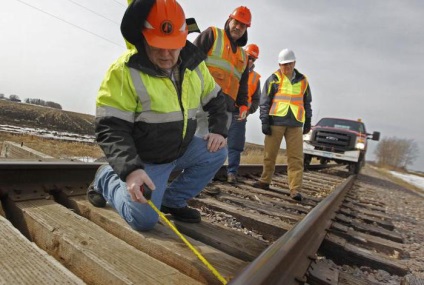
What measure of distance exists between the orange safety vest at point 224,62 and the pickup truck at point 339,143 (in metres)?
7.43

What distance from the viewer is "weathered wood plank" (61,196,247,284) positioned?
1.71 metres

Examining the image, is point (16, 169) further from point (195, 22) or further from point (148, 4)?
point (195, 22)

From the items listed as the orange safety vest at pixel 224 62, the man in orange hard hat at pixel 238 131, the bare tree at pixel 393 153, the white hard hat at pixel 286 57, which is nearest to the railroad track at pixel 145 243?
the orange safety vest at pixel 224 62

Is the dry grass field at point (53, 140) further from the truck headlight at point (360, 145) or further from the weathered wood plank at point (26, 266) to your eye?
the weathered wood plank at point (26, 266)

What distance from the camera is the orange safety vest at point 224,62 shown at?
387cm

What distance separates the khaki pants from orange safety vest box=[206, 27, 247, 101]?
121 centimetres

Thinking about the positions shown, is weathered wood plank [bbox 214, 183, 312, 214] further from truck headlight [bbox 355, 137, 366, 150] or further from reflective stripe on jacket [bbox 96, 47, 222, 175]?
truck headlight [bbox 355, 137, 366, 150]

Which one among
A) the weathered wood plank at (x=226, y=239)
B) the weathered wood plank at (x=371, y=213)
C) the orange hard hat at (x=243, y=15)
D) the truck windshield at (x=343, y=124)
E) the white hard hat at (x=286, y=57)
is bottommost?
the weathered wood plank at (x=226, y=239)

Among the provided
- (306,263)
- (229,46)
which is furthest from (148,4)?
(229,46)

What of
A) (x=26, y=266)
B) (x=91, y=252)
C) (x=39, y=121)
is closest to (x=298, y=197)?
(x=91, y=252)

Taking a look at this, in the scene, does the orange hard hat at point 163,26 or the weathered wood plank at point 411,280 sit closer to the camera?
the orange hard hat at point 163,26

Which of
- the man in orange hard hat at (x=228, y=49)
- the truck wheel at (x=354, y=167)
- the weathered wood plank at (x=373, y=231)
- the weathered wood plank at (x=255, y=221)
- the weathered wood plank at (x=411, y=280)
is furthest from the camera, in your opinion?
the truck wheel at (x=354, y=167)

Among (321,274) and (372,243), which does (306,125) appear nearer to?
(372,243)

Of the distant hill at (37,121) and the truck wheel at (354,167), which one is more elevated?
the truck wheel at (354,167)
